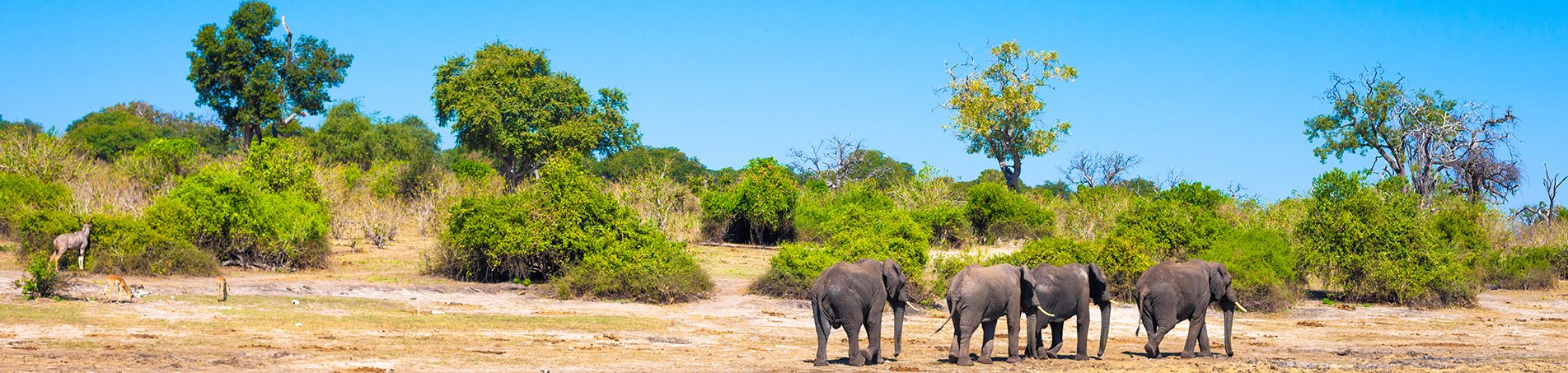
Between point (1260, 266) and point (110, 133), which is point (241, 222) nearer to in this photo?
point (1260, 266)

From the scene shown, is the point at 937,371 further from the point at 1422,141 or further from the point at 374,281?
the point at 1422,141

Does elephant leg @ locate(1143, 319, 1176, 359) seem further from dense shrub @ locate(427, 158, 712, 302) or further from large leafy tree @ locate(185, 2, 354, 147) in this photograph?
large leafy tree @ locate(185, 2, 354, 147)

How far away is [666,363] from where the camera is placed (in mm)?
15352

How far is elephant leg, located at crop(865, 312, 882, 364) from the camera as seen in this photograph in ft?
48.0

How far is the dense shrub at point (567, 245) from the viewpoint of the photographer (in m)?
23.6

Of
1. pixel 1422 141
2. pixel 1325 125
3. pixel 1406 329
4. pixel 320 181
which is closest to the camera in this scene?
pixel 1406 329

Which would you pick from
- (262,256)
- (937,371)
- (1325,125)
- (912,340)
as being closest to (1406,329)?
(912,340)

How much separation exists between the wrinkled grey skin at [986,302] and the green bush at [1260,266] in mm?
9925

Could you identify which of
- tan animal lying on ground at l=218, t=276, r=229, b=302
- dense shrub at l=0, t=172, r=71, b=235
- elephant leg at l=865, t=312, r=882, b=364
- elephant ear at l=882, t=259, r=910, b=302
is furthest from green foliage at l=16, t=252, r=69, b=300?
elephant ear at l=882, t=259, r=910, b=302

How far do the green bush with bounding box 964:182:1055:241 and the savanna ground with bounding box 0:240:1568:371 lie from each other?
10.7m

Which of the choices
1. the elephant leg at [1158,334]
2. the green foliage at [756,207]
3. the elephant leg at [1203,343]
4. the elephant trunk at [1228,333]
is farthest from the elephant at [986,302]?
the green foliage at [756,207]

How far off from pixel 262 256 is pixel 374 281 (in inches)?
129

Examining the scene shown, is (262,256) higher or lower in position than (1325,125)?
lower

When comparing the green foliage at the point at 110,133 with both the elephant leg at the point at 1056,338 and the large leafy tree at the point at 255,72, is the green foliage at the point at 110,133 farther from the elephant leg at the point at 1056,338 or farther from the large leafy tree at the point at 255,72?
the elephant leg at the point at 1056,338
